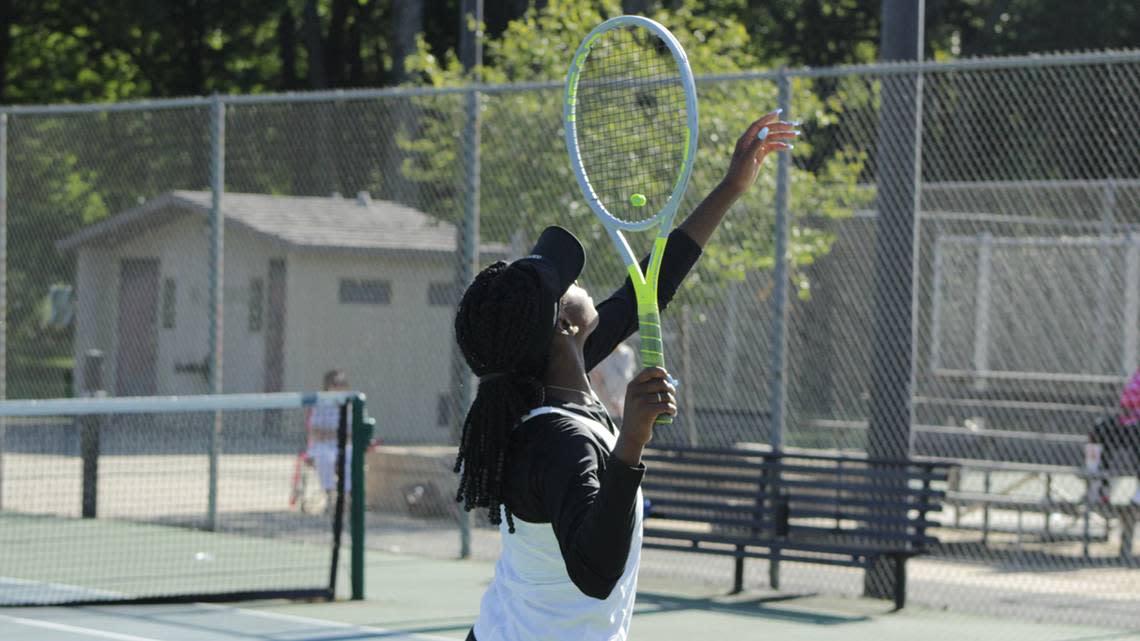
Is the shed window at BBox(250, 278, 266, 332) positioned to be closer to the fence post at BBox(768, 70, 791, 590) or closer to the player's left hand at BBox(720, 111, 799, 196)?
the fence post at BBox(768, 70, 791, 590)

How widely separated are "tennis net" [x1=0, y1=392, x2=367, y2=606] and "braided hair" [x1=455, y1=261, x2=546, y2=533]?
568cm

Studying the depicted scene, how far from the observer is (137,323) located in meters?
22.8

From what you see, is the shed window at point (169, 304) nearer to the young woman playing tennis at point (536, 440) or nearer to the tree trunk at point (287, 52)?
the tree trunk at point (287, 52)

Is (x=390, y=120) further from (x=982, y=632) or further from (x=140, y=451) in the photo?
(x=982, y=632)

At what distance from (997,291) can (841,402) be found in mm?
2697

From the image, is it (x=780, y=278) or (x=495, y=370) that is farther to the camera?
(x=780, y=278)

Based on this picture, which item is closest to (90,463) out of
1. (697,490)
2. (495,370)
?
(697,490)

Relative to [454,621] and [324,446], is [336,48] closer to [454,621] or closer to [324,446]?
[324,446]

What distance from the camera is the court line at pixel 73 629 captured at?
823cm

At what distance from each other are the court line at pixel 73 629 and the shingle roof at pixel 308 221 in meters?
12.2

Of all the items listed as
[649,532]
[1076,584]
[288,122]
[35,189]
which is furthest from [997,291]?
[288,122]

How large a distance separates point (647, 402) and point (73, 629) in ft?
20.4

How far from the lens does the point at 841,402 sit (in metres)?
19.1

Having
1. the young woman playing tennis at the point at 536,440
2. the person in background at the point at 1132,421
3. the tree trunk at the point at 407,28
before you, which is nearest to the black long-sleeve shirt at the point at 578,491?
the young woman playing tennis at the point at 536,440
